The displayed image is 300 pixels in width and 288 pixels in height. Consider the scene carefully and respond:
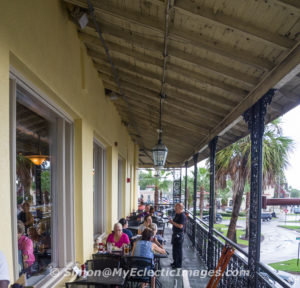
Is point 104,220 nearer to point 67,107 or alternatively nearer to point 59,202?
point 59,202

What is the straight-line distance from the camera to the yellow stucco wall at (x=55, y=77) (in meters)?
1.76

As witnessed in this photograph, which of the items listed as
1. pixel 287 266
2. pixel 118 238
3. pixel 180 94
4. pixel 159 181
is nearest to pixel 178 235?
pixel 118 238

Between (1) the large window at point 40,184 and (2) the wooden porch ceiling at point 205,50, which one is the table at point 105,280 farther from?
(2) the wooden porch ceiling at point 205,50

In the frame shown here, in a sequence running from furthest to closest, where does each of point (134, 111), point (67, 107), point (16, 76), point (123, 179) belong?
point (123, 179), point (134, 111), point (67, 107), point (16, 76)

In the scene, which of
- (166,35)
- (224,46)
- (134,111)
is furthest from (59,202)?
(134,111)

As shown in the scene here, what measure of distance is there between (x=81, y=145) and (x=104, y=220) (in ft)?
9.80

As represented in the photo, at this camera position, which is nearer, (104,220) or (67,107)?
(67,107)

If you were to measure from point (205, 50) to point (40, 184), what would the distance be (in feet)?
8.02

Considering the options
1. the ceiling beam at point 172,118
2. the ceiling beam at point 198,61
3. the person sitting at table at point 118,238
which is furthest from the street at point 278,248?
the ceiling beam at point 198,61

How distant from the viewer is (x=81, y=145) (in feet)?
12.1

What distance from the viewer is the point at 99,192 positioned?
5.85 m

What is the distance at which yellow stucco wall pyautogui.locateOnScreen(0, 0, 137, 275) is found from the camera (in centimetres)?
176

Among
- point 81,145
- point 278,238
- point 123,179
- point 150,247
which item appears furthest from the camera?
point 278,238

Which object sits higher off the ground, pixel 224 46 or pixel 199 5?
pixel 199 5
